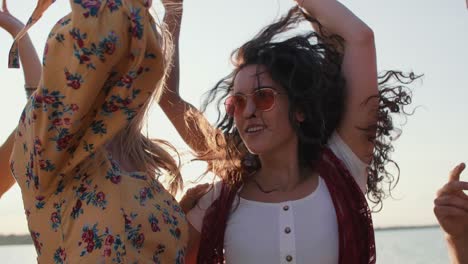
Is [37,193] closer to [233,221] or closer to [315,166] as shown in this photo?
[233,221]

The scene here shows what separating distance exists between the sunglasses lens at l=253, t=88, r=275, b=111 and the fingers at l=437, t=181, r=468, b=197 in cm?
79

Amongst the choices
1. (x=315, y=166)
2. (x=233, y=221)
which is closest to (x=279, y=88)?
(x=315, y=166)

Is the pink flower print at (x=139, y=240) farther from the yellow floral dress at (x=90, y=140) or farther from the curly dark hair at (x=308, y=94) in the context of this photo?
the curly dark hair at (x=308, y=94)

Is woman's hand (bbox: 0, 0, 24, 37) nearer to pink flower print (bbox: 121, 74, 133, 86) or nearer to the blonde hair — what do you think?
the blonde hair

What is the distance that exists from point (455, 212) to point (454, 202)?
1.4 inches

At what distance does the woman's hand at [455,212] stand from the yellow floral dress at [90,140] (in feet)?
3.16

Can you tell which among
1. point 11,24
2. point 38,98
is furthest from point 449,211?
point 11,24

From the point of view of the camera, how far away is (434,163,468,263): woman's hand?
2.71 m

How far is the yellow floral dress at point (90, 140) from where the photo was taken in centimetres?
225

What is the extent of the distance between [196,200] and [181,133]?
52 centimetres

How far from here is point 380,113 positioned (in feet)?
10.6

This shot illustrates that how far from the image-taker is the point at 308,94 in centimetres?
326

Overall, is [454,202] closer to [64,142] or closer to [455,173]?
[455,173]

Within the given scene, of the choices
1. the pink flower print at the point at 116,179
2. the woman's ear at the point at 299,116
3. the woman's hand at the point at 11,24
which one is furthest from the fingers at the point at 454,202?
the woman's hand at the point at 11,24
